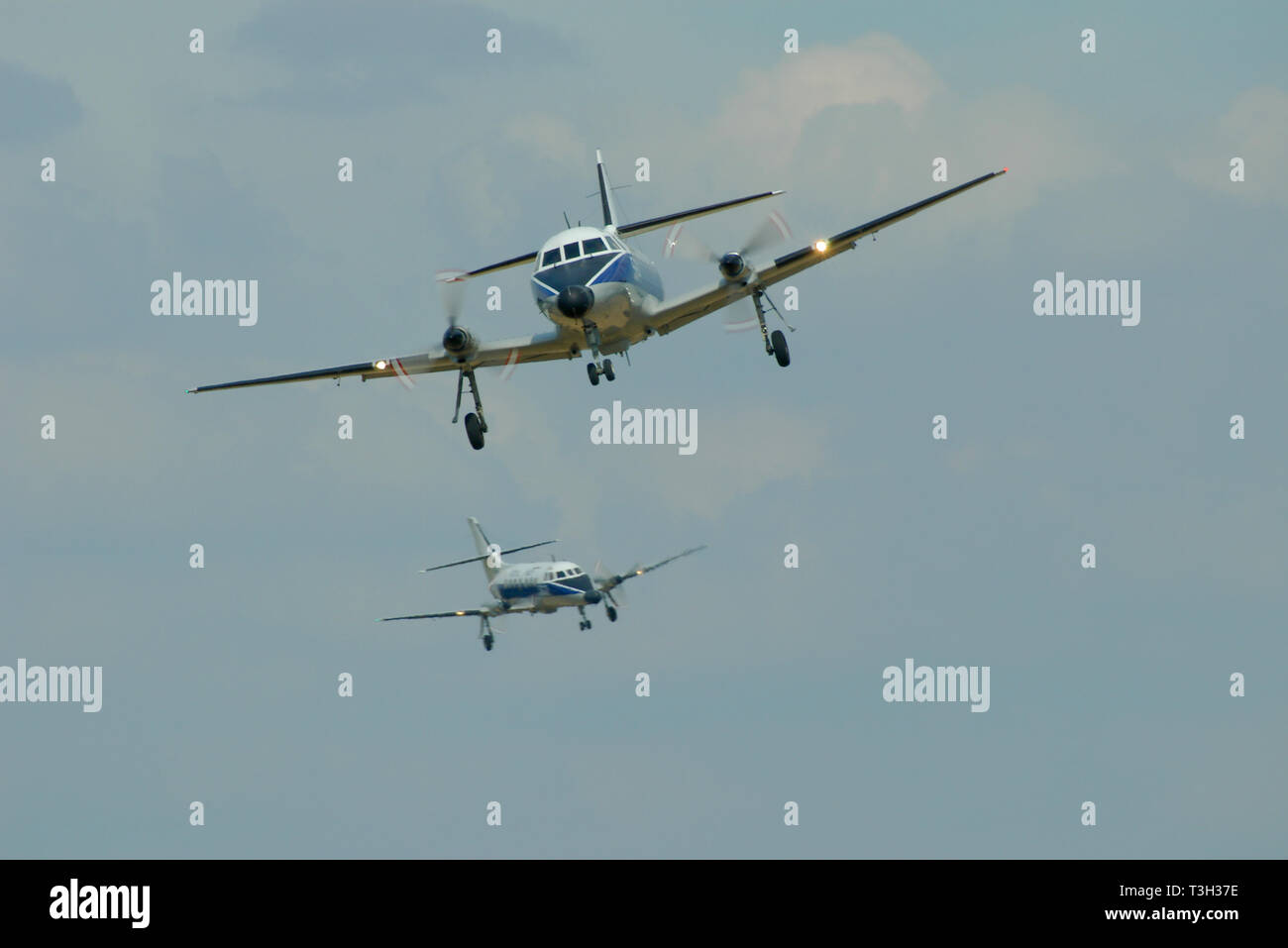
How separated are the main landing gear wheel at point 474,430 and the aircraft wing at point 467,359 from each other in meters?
1.58

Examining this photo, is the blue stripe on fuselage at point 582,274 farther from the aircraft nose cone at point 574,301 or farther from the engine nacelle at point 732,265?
the engine nacelle at point 732,265

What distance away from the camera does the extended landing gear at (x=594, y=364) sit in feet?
194

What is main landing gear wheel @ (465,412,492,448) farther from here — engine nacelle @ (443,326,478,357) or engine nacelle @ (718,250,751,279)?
engine nacelle @ (718,250,751,279)

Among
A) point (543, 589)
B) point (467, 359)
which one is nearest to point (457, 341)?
point (467, 359)

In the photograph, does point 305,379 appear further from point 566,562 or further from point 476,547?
point 476,547

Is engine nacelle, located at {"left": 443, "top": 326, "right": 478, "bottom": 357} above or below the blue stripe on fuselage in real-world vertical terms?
below

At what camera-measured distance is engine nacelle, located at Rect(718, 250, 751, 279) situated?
198ft

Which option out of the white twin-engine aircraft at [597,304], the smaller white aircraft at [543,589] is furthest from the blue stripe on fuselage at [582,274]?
the smaller white aircraft at [543,589]

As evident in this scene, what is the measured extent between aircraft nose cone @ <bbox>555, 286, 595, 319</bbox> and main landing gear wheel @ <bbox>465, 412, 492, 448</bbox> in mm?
5517

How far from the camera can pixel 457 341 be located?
60.8 m

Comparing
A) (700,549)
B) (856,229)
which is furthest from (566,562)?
(856,229)

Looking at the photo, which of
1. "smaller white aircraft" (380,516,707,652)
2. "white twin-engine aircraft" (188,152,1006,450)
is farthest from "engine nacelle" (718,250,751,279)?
"smaller white aircraft" (380,516,707,652)

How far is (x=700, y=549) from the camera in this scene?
401 feet
